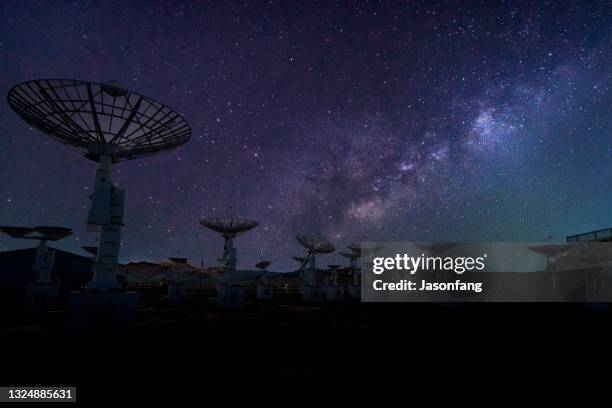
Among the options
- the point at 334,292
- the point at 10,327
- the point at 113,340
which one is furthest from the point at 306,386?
the point at 334,292

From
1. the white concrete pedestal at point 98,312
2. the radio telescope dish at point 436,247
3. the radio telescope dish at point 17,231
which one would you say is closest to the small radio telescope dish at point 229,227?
the radio telescope dish at point 17,231

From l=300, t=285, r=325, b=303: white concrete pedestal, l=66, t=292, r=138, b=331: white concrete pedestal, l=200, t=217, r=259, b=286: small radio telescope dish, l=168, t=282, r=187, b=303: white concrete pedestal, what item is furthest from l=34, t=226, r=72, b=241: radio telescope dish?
l=300, t=285, r=325, b=303: white concrete pedestal

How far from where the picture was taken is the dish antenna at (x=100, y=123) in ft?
46.8

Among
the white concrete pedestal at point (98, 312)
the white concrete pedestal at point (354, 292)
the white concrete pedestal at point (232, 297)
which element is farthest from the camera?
the white concrete pedestal at point (354, 292)

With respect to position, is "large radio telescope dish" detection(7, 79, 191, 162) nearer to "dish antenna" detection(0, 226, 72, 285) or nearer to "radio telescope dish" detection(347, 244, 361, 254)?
"dish antenna" detection(0, 226, 72, 285)

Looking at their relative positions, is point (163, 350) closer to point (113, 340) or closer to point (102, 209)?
point (113, 340)

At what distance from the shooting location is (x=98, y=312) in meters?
13.5

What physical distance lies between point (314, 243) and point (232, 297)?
772 inches

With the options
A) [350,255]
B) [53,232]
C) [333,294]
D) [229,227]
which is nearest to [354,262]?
[350,255]

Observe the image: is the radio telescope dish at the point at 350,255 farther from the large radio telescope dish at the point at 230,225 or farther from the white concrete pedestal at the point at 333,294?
the large radio telescope dish at the point at 230,225

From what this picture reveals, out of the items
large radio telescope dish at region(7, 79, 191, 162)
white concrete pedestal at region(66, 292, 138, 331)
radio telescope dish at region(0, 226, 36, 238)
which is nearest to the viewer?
white concrete pedestal at region(66, 292, 138, 331)

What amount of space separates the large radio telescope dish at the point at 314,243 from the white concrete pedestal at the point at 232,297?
1772cm

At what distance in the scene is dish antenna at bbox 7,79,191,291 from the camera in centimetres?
1427

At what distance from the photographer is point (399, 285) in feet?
208
